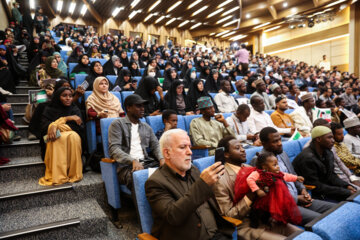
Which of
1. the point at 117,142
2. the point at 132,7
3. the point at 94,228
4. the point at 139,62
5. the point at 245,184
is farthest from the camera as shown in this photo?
the point at 132,7

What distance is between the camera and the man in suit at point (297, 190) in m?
1.68

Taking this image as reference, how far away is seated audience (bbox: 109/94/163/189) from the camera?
204 centimetres

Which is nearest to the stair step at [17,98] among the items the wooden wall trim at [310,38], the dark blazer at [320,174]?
the dark blazer at [320,174]

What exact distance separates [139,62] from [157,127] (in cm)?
383

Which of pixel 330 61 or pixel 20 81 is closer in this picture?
pixel 20 81

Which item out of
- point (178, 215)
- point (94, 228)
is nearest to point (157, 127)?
point (94, 228)

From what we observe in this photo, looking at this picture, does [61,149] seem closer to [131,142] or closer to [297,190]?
[131,142]

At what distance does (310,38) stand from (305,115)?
12.7 metres

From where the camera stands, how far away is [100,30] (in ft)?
48.9

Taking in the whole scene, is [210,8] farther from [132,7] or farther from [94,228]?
[94,228]

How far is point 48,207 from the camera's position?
1.99m

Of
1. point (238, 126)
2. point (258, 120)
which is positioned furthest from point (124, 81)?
point (258, 120)

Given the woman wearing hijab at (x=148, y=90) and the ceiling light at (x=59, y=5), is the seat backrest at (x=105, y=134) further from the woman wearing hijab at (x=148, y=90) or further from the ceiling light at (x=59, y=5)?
the ceiling light at (x=59, y=5)

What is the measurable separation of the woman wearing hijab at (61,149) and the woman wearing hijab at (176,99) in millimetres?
1545
